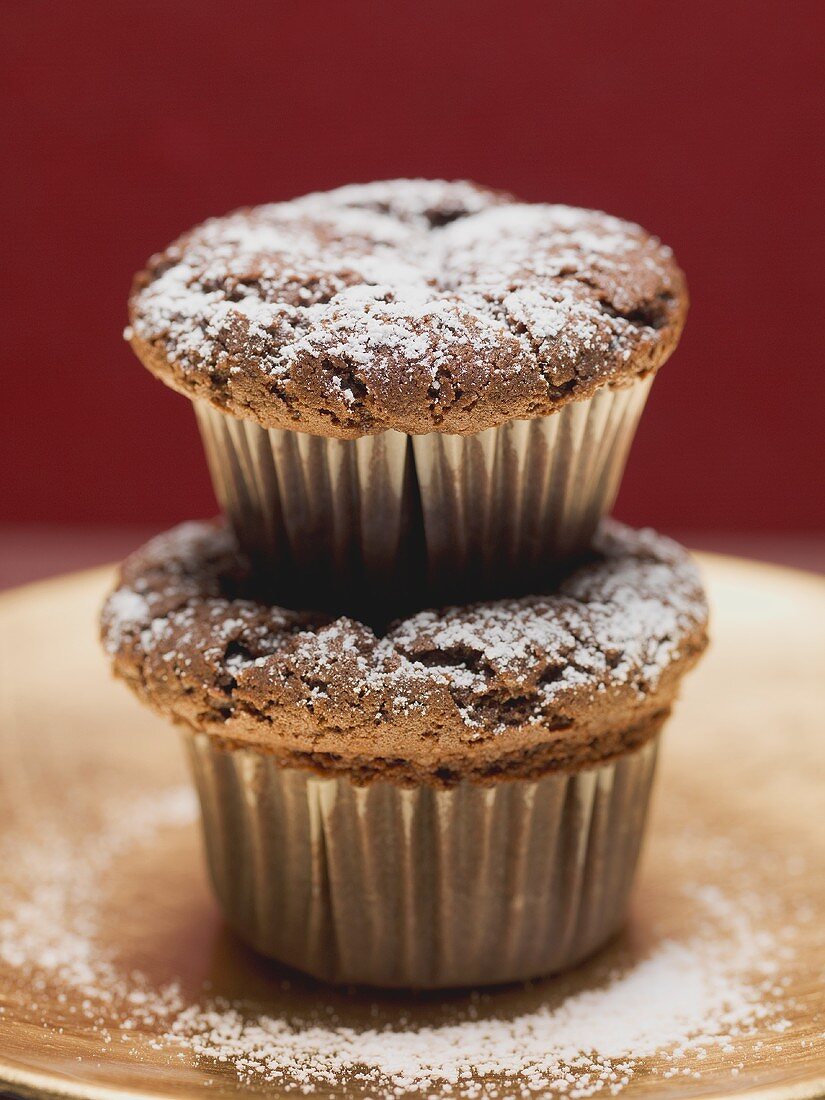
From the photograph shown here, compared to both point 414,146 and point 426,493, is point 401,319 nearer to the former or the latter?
point 426,493

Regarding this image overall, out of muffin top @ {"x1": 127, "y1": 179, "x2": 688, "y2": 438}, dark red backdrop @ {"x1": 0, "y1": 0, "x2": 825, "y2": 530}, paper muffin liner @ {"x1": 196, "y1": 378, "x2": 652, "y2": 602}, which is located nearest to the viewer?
muffin top @ {"x1": 127, "y1": 179, "x2": 688, "y2": 438}

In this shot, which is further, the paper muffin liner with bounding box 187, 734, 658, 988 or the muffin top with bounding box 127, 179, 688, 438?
the paper muffin liner with bounding box 187, 734, 658, 988

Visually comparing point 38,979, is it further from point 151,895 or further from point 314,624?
point 314,624

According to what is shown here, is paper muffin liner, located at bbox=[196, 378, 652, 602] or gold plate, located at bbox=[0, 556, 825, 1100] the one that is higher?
paper muffin liner, located at bbox=[196, 378, 652, 602]

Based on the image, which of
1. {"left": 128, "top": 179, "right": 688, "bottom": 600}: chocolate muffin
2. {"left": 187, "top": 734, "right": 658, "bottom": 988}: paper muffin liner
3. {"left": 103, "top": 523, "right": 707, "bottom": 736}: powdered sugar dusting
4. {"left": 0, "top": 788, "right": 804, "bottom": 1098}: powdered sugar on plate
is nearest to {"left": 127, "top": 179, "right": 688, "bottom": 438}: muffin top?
{"left": 128, "top": 179, "right": 688, "bottom": 600}: chocolate muffin

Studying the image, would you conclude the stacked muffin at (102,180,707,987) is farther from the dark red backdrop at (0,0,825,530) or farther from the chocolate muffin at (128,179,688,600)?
the dark red backdrop at (0,0,825,530)

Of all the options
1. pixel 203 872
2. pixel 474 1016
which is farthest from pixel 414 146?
pixel 474 1016

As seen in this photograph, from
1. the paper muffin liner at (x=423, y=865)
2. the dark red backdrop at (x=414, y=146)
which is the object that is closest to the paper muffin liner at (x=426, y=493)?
the paper muffin liner at (x=423, y=865)

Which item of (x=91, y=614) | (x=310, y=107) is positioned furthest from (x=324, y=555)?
(x=310, y=107)
